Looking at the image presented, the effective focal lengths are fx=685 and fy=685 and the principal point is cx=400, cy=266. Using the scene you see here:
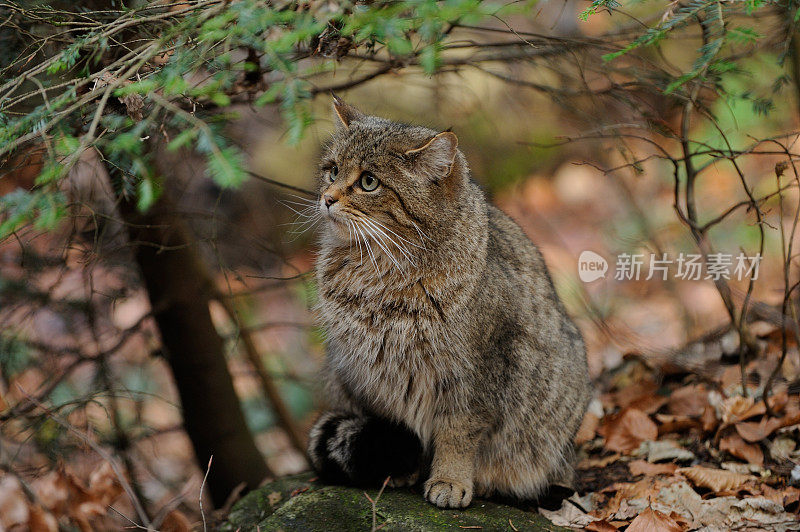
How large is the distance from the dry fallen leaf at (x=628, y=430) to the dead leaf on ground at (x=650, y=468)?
205 millimetres

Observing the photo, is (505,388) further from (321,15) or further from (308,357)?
(308,357)

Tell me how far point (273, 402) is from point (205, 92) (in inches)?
130

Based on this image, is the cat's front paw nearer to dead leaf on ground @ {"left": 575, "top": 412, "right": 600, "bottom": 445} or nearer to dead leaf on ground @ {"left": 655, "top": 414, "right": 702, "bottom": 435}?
dead leaf on ground @ {"left": 575, "top": 412, "right": 600, "bottom": 445}

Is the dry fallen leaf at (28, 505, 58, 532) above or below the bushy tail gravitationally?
below

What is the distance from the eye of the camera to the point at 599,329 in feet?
15.3

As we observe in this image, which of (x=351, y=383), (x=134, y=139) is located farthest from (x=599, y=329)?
(x=134, y=139)

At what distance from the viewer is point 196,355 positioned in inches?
166

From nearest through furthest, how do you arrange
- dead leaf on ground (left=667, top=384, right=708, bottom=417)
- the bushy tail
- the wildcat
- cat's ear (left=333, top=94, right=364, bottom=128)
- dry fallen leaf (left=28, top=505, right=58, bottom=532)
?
the wildcat, the bushy tail, cat's ear (left=333, top=94, right=364, bottom=128), dry fallen leaf (left=28, top=505, right=58, bottom=532), dead leaf on ground (left=667, top=384, right=708, bottom=417)

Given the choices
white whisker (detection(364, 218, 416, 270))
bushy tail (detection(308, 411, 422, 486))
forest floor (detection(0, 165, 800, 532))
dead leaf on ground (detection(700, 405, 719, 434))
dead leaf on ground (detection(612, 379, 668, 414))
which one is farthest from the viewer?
dead leaf on ground (detection(612, 379, 668, 414))

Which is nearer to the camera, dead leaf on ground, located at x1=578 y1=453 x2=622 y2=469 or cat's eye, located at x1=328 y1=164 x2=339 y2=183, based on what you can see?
cat's eye, located at x1=328 y1=164 x2=339 y2=183

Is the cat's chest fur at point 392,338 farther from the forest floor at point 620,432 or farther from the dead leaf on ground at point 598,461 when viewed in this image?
the dead leaf on ground at point 598,461

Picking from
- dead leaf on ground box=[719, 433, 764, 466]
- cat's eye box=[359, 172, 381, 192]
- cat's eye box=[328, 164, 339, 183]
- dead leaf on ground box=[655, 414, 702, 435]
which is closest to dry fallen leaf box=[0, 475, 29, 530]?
cat's eye box=[328, 164, 339, 183]

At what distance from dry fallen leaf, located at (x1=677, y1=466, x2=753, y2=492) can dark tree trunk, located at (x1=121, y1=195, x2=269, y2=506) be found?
260 cm

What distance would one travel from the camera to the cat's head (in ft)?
8.82
